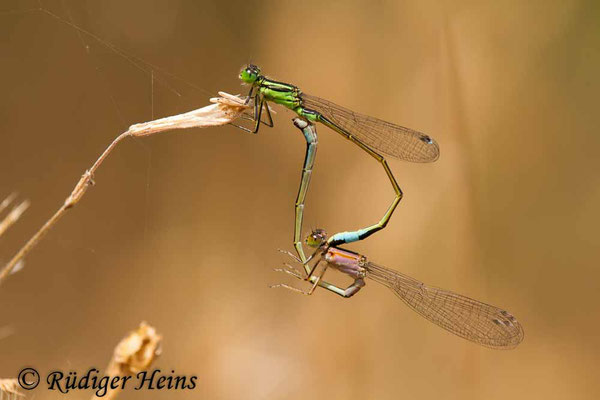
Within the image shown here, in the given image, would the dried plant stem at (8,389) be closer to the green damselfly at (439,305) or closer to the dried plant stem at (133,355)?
the dried plant stem at (133,355)

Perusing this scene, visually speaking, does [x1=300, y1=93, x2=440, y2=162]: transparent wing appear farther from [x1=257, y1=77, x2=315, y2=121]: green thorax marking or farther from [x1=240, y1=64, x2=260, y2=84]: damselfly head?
[x1=240, y1=64, x2=260, y2=84]: damselfly head

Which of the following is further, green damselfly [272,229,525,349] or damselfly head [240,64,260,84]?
green damselfly [272,229,525,349]

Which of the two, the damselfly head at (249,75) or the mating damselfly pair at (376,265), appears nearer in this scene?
the damselfly head at (249,75)

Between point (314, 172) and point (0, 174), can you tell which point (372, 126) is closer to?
point (314, 172)

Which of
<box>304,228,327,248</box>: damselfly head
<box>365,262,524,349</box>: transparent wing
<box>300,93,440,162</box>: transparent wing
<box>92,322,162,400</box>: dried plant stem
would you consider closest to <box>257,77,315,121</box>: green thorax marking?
<box>300,93,440,162</box>: transparent wing

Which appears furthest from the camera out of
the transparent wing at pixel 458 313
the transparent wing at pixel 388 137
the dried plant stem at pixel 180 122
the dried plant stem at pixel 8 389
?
the transparent wing at pixel 458 313

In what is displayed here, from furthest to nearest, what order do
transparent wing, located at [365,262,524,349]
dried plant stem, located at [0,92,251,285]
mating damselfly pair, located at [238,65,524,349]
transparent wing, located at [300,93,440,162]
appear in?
1. transparent wing, located at [365,262,524,349]
2. transparent wing, located at [300,93,440,162]
3. mating damselfly pair, located at [238,65,524,349]
4. dried plant stem, located at [0,92,251,285]

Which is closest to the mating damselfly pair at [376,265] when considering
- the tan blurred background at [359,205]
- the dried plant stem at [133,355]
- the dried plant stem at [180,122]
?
the tan blurred background at [359,205]

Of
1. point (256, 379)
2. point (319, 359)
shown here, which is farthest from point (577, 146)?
point (256, 379)

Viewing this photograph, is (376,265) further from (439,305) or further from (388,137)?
(388,137)
